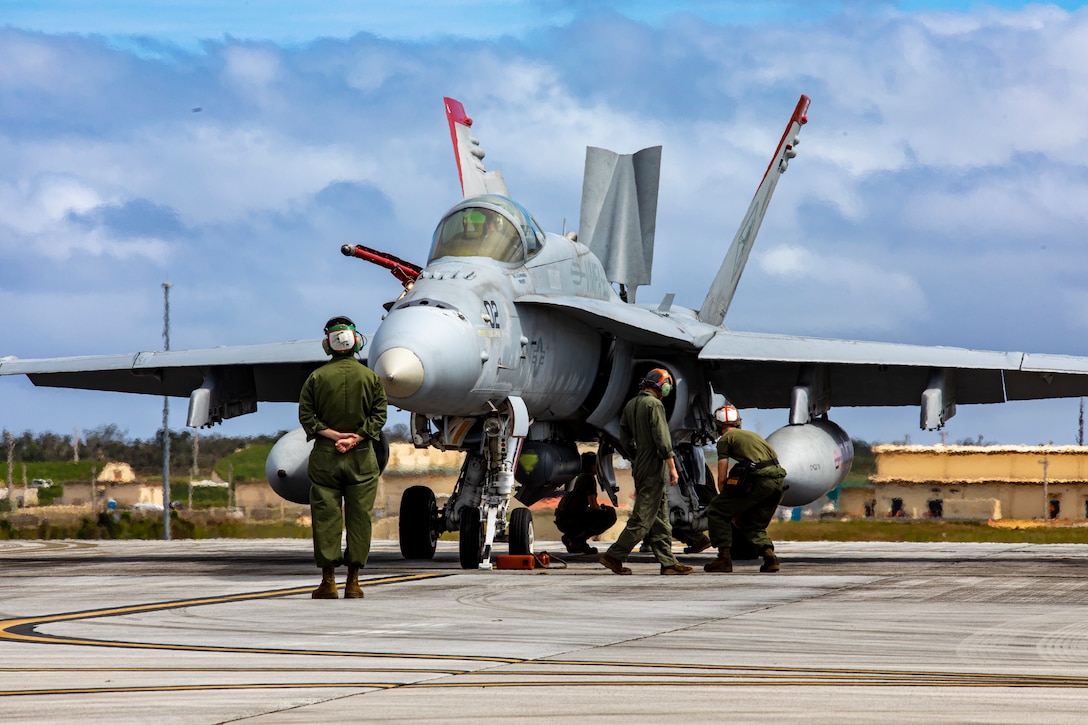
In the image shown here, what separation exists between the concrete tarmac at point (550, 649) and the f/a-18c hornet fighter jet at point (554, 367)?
1.94m

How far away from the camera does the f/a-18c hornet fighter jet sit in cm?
1338

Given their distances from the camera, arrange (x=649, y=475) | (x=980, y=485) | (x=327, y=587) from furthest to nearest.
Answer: (x=980, y=485)
(x=649, y=475)
(x=327, y=587)

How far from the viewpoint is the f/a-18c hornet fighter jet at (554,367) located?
13375 mm

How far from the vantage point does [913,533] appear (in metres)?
30.1

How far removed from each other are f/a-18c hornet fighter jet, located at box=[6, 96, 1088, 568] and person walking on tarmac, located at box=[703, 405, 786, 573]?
1407mm

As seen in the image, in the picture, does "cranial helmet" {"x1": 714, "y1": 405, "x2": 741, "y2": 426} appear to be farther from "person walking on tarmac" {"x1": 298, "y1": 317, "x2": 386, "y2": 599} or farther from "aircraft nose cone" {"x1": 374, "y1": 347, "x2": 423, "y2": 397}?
"person walking on tarmac" {"x1": 298, "y1": 317, "x2": 386, "y2": 599}

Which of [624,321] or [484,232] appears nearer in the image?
[484,232]

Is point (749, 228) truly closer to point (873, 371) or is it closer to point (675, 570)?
point (873, 371)

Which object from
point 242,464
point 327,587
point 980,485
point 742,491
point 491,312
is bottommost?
point 980,485

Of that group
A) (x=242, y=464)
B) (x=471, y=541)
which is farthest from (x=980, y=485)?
(x=471, y=541)

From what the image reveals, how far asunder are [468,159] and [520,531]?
6981 mm

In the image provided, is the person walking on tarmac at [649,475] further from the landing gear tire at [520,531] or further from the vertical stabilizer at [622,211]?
the vertical stabilizer at [622,211]

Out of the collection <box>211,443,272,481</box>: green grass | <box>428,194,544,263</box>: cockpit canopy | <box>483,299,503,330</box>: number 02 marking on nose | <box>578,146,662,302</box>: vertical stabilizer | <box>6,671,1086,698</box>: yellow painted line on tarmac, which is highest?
<box>578,146,662,302</box>: vertical stabilizer

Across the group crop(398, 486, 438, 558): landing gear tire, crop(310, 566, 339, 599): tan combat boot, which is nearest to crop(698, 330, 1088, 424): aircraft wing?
crop(398, 486, 438, 558): landing gear tire
